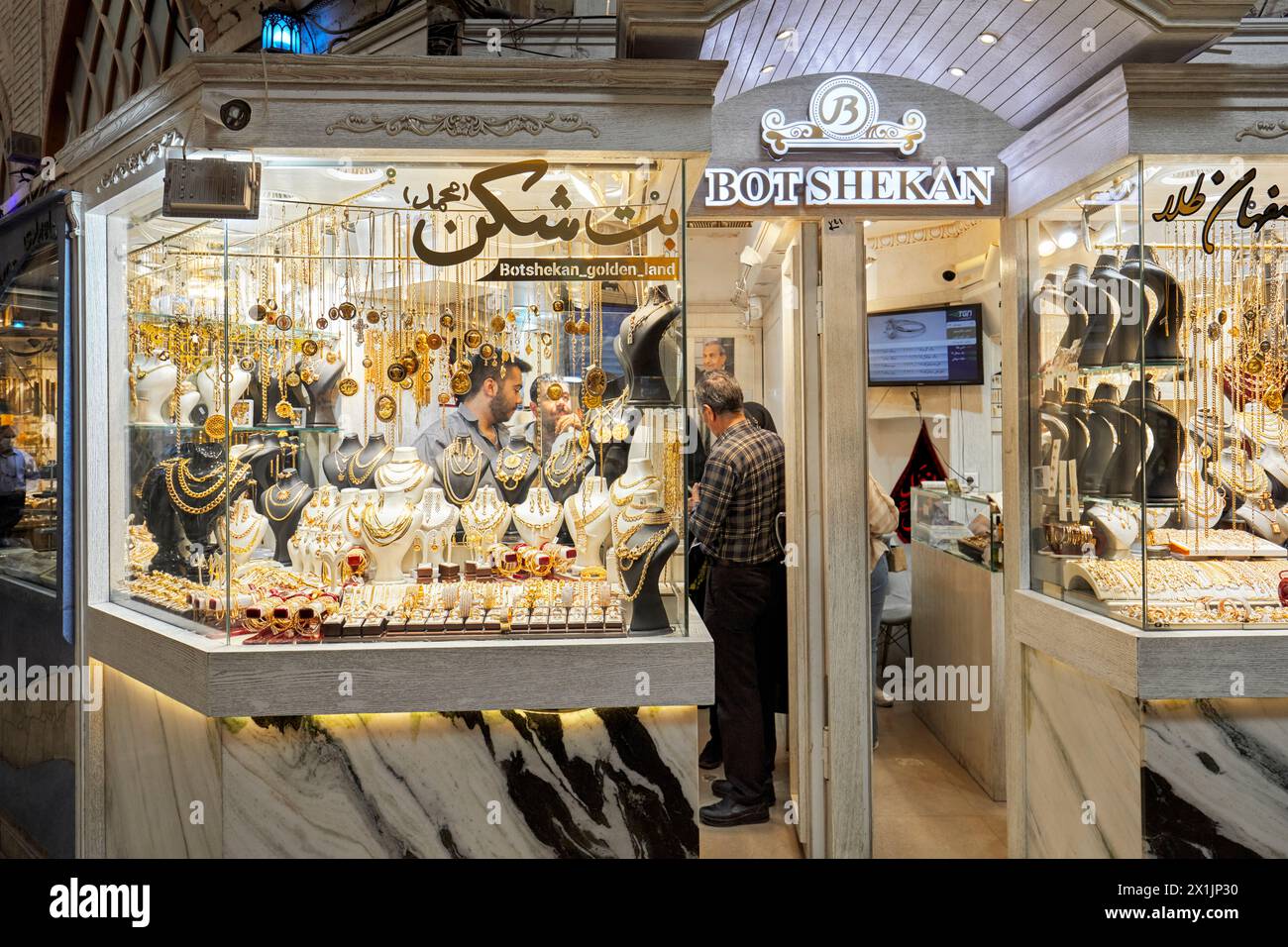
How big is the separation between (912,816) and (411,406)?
2.65 m

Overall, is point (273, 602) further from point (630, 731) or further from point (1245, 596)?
point (1245, 596)

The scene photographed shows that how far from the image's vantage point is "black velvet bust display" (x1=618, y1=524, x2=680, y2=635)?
2533 mm

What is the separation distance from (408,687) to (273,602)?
0.52 metres

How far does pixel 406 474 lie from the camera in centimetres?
292

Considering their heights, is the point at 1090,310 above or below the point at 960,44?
below

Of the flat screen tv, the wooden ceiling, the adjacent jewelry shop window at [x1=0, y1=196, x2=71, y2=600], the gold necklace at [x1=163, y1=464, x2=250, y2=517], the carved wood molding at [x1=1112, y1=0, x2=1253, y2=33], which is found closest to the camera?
the carved wood molding at [x1=1112, y1=0, x2=1253, y2=33]

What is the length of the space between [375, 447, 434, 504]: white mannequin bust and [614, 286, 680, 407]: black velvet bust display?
72 centimetres

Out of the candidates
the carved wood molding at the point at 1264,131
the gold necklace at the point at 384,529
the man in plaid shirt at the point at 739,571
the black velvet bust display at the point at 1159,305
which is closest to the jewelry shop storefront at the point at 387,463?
the gold necklace at the point at 384,529

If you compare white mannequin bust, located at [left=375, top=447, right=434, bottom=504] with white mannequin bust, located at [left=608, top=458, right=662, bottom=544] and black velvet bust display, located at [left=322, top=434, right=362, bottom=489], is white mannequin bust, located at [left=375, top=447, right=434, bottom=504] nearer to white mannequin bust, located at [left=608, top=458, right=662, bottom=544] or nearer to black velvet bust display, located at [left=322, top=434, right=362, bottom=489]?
black velvet bust display, located at [left=322, top=434, right=362, bottom=489]

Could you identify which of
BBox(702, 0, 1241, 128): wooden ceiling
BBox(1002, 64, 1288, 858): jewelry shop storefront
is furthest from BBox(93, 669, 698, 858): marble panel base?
BBox(702, 0, 1241, 128): wooden ceiling

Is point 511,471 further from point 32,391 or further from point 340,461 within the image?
point 32,391

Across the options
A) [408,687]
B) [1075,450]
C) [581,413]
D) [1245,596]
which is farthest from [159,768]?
[1245,596]

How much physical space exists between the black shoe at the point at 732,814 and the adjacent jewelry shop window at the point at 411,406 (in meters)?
1.48

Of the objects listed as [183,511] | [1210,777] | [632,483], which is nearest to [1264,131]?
[1210,777]
